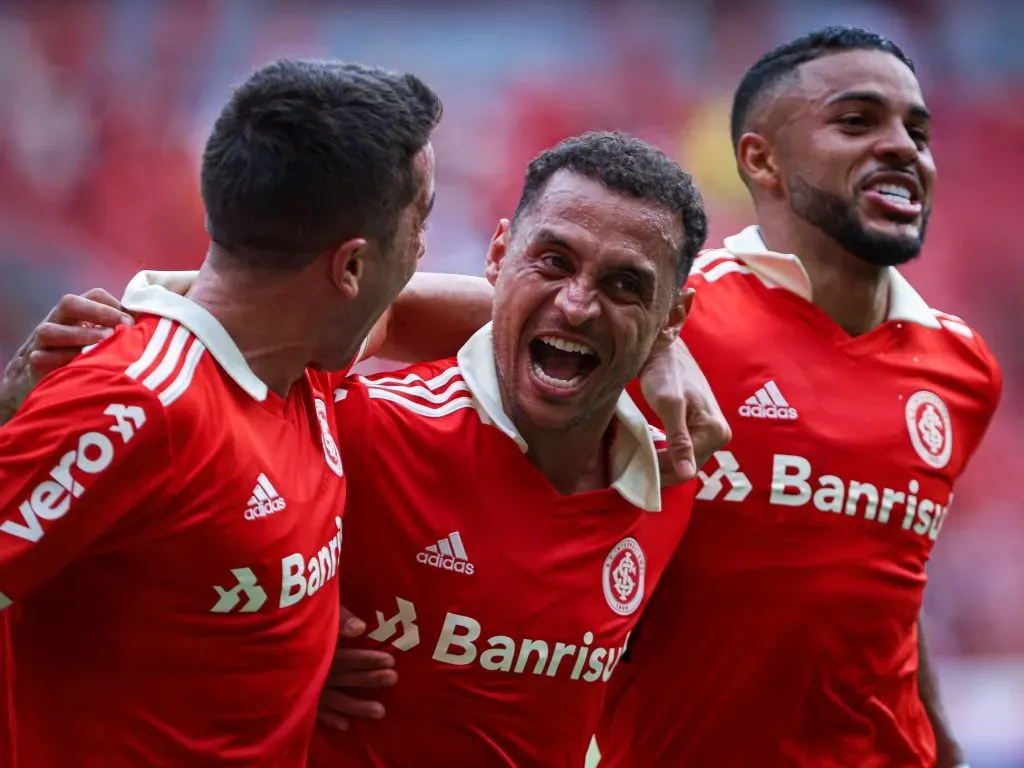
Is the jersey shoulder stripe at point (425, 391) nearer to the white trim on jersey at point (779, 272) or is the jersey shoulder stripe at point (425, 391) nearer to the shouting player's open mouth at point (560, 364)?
the shouting player's open mouth at point (560, 364)

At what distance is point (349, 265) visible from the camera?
6.70ft

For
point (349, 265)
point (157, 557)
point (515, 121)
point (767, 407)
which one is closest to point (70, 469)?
point (157, 557)

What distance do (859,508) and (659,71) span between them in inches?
198

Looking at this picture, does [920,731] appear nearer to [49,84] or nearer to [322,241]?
[322,241]

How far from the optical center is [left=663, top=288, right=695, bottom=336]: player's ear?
103 inches

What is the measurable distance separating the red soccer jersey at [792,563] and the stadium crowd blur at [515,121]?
389cm

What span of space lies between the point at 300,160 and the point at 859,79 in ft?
5.58

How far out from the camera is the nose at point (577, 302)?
2.36 meters

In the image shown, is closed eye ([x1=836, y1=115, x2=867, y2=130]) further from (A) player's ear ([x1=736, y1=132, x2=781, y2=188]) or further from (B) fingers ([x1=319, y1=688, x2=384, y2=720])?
(B) fingers ([x1=319, y1=688, x2=384, y2=720])

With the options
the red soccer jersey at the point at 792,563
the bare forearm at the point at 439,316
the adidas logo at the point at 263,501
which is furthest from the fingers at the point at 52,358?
the red soccer jersey at the point at 792,563

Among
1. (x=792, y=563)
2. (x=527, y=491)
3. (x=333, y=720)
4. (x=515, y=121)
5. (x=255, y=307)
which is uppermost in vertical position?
(x=255, y=307)

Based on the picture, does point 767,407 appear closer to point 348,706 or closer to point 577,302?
point 577,302

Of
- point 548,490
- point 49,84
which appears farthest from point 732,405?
point 49,84

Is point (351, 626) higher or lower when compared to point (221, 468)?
lower
